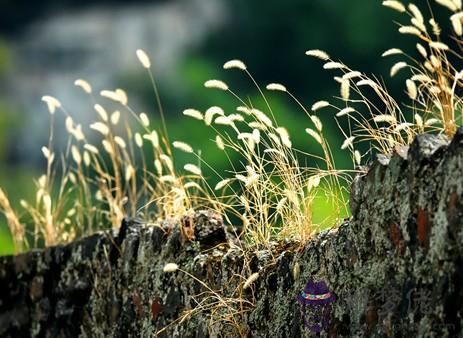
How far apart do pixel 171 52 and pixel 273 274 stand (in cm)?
2225

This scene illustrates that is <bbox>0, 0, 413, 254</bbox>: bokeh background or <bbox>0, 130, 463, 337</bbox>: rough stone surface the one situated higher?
<bbox>0, 130, 463, 337</bbox>: rough stone surface

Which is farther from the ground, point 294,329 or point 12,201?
point 294,329

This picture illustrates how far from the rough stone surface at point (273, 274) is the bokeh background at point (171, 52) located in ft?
57.9

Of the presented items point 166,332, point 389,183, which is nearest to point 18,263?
point 166,332

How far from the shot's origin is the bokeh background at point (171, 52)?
2286 centimetres

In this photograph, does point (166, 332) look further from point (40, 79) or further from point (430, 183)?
point (40, 79)

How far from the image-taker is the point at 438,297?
2.49 metres

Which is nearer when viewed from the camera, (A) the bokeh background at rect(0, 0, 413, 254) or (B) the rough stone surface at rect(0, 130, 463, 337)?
(B) the rough stone surface at rect(0, 130, 463, 337)

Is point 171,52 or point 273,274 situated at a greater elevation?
point 273,274

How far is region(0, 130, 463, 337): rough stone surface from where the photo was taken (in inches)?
100

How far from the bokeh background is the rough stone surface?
1764cm

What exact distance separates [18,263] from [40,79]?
20.1m

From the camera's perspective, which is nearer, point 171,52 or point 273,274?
point 273,274

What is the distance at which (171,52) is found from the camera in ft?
82.8
